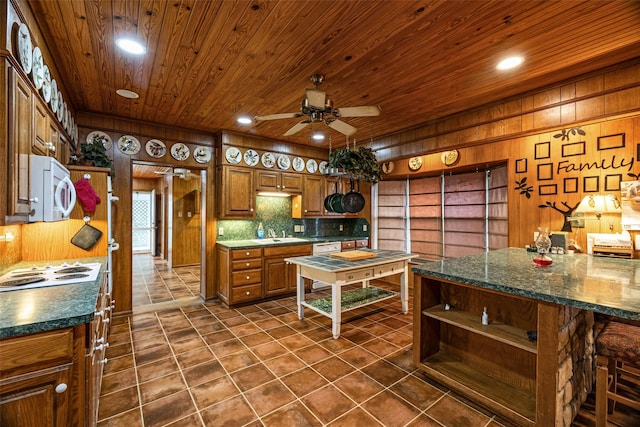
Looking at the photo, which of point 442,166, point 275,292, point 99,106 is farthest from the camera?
point 275,292

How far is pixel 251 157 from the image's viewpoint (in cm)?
470

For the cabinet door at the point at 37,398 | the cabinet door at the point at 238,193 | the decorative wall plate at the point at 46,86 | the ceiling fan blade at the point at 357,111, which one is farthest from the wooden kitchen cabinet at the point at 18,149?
the cabinet door at the point at 238,193

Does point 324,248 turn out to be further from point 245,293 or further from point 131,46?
point 131,46

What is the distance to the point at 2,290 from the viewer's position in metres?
1.62

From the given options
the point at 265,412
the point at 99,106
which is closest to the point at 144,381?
the point at 265,412

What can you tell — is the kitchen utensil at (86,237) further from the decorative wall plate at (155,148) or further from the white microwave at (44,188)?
the decorative wall plate at (155,148)

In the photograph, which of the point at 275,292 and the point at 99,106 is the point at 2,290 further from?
the point at 275,292

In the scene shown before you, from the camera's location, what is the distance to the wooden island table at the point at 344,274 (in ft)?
10.1

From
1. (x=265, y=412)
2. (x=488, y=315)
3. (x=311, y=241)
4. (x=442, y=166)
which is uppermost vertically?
(x=442, y=166)

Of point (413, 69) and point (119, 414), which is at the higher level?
point (413, 69)

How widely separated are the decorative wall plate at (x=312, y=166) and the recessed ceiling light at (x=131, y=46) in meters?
3.38

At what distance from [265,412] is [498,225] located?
143 inches

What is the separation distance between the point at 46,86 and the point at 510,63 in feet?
12.3

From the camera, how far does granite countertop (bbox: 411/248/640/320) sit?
56.4 inches
